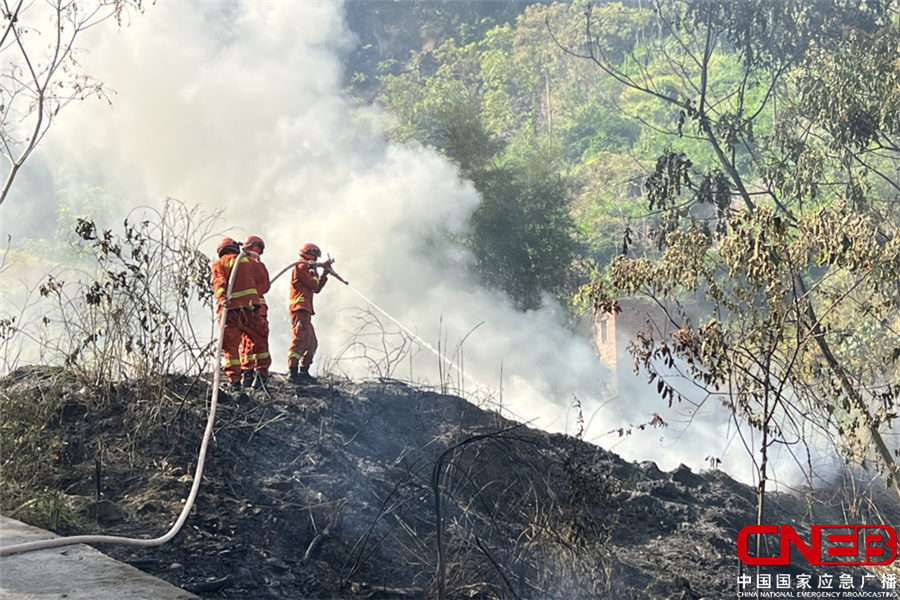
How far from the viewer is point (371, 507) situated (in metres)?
5.77

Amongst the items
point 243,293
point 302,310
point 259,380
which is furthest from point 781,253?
point 302,310

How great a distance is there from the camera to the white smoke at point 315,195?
896 inches

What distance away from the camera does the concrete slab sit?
11.0 feet

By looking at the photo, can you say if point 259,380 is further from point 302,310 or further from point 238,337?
point 302,310

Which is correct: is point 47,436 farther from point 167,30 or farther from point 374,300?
point 167,30

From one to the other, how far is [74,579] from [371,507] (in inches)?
97.7

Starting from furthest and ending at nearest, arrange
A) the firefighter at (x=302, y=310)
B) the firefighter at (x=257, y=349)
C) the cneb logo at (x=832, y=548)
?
the firefighter at (x=302, y=310), the firefighter at (x=257, y=349), the cneb logo at (x=832, y=548)

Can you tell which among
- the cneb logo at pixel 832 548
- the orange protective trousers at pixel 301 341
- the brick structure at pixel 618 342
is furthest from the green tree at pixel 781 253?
the brick structure at pixel 618 342

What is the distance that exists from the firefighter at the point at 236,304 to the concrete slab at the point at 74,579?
131 inches

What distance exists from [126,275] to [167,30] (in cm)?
1903

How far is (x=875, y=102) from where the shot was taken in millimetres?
10141

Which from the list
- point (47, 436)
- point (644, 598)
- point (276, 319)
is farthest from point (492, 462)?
point (276, 319)

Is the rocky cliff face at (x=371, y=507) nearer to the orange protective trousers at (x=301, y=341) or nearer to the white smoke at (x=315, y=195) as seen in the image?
the orange protective trousers at (x=301, y=341)

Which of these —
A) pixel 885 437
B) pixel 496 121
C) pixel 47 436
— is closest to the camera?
pixel 47 436
